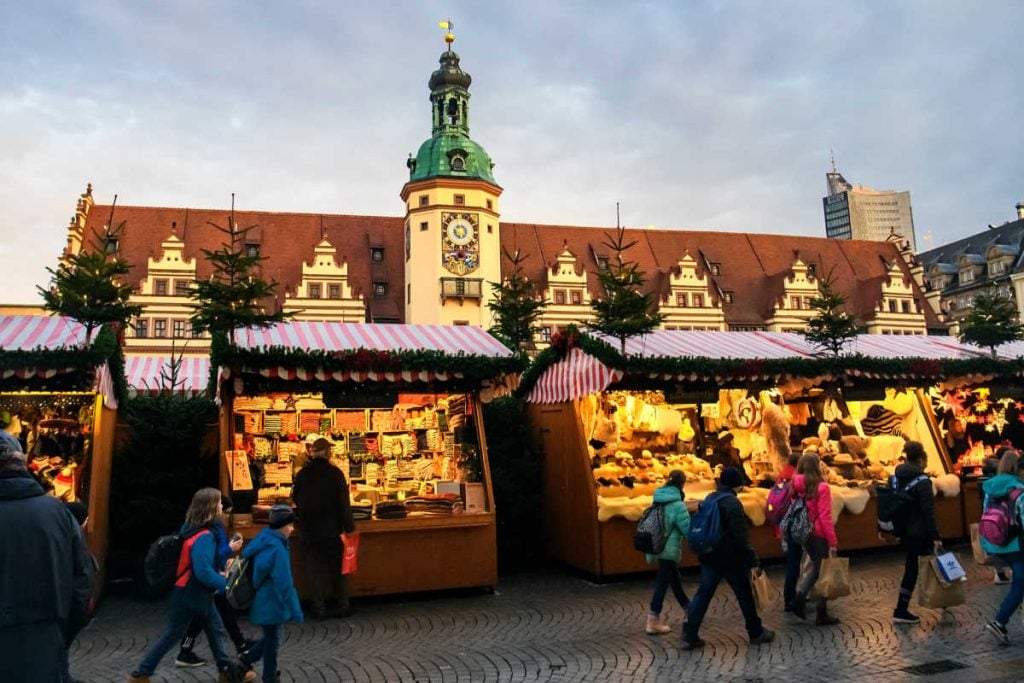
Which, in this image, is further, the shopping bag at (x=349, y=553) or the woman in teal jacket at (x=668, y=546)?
the shopping bag at (x=349, y=553)

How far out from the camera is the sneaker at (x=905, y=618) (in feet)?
22.4

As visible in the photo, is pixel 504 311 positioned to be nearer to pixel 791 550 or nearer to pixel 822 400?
pixel 822 400

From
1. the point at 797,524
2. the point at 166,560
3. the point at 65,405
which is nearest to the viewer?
the point at 166,560

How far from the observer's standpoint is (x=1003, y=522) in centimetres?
607

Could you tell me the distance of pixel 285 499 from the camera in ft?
29.7

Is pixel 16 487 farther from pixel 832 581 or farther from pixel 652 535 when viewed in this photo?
pixel 832 581

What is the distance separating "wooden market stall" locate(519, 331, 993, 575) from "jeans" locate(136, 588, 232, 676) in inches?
188

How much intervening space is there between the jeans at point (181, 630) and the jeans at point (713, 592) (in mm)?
3528

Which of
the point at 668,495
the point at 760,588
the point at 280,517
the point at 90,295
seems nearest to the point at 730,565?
the point at 760,588

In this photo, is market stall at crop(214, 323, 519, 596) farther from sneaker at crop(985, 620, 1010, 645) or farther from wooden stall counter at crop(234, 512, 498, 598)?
sneaker at crop(985, 620, 1010, 645)

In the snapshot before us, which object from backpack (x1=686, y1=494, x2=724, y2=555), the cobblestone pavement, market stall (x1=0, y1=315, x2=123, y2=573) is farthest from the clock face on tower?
backpack (x1=686, y1=494, x2=724, y2=555)

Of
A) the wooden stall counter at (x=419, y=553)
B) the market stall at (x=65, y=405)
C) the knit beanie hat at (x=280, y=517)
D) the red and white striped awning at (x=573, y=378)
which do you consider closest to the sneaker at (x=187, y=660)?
the knit beanie hat at (x=280, y=517)

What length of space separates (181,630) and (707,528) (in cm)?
394

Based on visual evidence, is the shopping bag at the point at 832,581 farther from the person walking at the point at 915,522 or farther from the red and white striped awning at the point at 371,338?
the red and white striped awning at the point at 371,338
